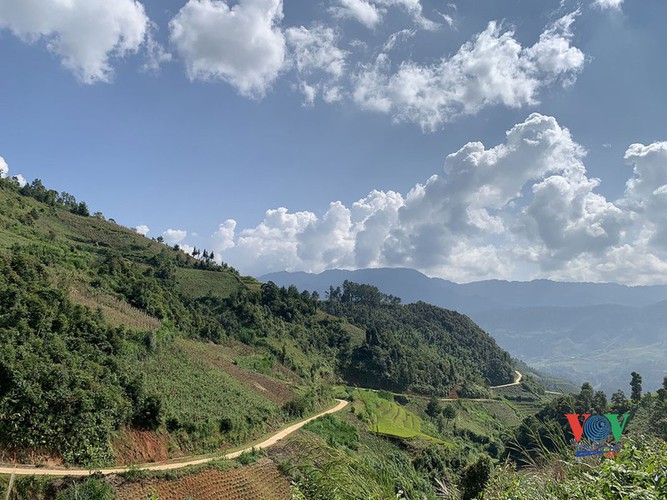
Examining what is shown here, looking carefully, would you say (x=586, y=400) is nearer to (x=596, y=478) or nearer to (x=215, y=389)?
(x=215, y=389)

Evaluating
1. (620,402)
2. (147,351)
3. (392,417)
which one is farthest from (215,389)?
(620,402)

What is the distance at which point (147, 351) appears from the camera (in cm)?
3088

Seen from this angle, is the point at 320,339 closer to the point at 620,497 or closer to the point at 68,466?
the point at 68,466

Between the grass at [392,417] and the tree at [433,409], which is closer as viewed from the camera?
→ the grass at [392,417]

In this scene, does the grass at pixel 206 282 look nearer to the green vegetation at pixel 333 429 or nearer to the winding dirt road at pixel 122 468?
the green vegetation at pixel 333 429

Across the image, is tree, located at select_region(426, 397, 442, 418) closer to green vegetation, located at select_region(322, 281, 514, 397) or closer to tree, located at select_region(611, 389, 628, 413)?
green vegetation, located at select_region(322, 281, 514, 397)

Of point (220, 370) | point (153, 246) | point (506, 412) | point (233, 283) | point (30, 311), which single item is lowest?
point (506, 412)

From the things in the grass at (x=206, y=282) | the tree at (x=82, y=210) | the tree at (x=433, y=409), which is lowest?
the tree at (x=433, y=409)

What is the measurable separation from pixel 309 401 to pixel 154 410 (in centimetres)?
2167

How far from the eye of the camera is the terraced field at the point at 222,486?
18.2 m

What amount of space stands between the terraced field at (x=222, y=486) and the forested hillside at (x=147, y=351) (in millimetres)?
2839

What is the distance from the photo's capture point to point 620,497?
3809mm

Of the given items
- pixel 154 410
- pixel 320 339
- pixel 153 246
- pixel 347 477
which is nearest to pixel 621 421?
pixel 347 477

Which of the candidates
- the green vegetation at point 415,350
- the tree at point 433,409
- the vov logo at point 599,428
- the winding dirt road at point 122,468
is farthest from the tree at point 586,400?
the vov logo at point 599,428
